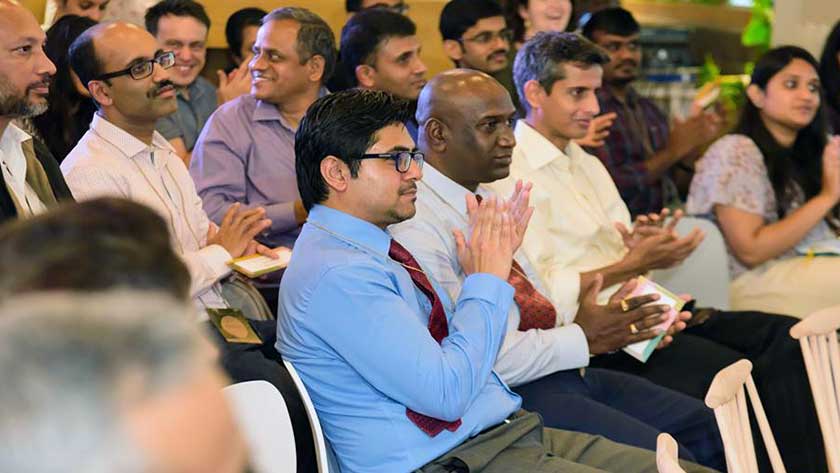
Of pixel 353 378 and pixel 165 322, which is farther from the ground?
pixel 165 322

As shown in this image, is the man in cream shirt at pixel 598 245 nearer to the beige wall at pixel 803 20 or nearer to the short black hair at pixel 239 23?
the short black hair at pixel 239 23

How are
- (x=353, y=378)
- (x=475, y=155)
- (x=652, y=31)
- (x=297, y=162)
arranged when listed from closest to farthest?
(x=353, y=378) < (x=297, y=162) < (x=475, y=155) < (x=652, y=31)

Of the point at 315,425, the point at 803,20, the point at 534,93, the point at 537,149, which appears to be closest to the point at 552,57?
the point at 534,93

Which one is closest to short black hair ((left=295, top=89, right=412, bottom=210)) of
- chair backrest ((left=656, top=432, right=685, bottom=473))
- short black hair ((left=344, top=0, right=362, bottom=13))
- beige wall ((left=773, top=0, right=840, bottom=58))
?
chair backrest ((left=656, top=432, right=685, bottom=473))

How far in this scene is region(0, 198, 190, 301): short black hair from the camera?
0.77 m

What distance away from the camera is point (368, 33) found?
12.5ft

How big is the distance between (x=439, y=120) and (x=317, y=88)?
2.93 ft

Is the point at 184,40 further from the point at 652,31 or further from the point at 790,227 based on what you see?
the point at 652,31

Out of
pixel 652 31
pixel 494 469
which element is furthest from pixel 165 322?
pixel 652 31

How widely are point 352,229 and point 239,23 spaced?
2148 millimetres

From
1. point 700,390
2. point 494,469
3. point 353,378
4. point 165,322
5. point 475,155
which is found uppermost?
point 165,322

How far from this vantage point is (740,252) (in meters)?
3.78

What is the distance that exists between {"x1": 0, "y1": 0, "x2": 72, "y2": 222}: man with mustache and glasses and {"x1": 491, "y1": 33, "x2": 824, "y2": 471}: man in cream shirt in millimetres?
1211

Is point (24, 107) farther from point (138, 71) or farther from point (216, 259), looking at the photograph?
point (216, 259)
